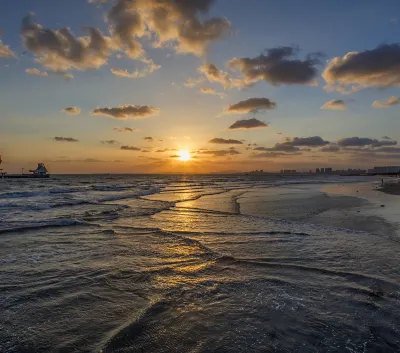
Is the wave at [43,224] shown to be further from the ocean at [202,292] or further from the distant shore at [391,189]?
the distant shore at [391,189]

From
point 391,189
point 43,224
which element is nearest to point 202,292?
point 43,224

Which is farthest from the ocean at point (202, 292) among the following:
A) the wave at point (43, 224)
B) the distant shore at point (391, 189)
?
the distant shore at point (391, 189)

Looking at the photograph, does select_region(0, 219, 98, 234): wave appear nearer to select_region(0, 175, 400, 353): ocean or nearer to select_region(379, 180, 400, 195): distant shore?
select_region(0, 175, 400, 353): ocean

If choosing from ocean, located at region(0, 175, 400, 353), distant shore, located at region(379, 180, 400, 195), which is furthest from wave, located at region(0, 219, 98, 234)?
distant shore, located at region(379, 180, 400, 195)

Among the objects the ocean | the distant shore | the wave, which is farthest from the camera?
A: the distant shore

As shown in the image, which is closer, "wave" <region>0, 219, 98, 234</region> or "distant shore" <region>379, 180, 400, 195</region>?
"wave" <region>0, 219, 98, 234</region>

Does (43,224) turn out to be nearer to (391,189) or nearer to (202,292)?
(202,292)

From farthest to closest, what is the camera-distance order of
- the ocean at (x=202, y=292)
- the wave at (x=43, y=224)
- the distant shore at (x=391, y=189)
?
1. the distant shore at (x=391, y=189)
2. the wave at (x=43, y=224)
3. the ocean at (x=202, y=292)

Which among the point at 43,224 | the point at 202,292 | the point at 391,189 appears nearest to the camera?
the point at 202,292

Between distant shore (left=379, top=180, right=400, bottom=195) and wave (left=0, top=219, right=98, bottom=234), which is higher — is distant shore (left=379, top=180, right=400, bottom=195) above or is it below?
below

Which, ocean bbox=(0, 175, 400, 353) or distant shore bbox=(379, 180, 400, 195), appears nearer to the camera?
ocean bbox=(0, 175, 400, 353)

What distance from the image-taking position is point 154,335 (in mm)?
4820

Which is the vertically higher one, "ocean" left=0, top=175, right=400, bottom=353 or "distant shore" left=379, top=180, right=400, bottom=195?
"ocean" left=0, top=175, right=400, bottom=353

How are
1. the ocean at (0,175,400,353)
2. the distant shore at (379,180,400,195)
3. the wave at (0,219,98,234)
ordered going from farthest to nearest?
the distant shore at (379,180,400,195), the wave at (0,219,98,234), the ocean at (0,175,400,353)
